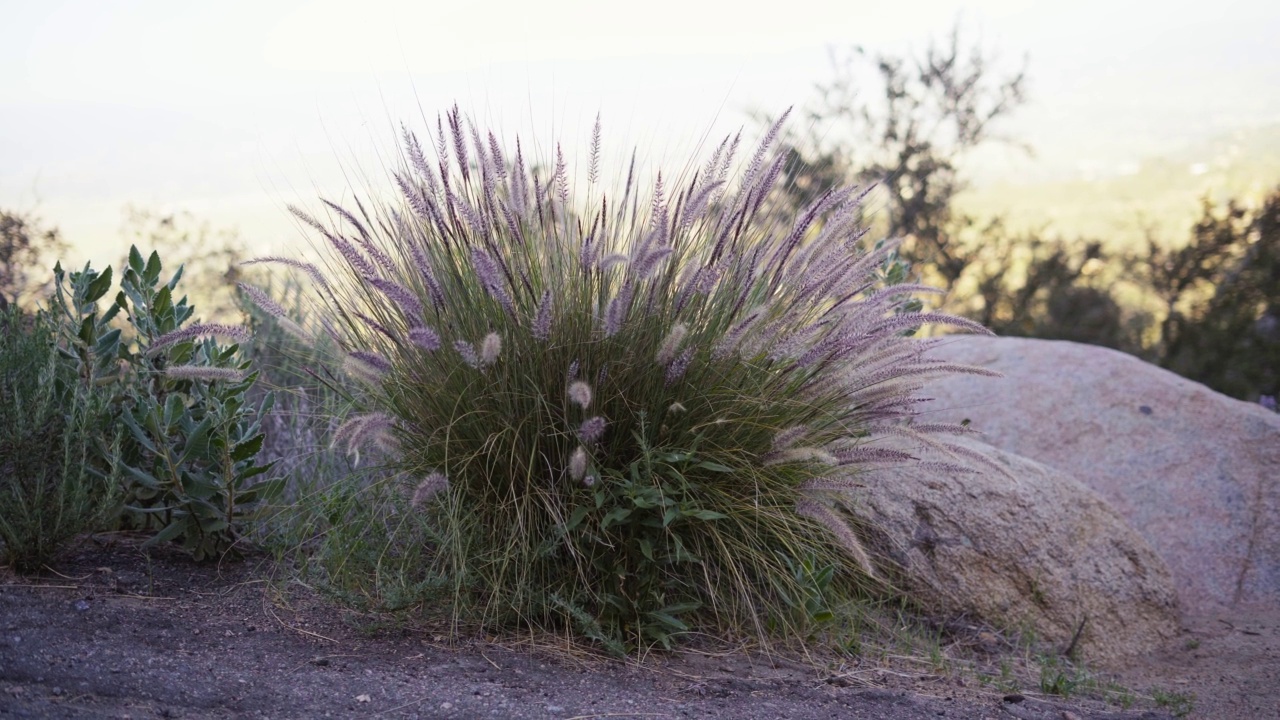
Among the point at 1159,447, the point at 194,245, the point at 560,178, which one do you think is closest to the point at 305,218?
the point at 560,178

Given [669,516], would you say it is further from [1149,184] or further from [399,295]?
[1149,184]

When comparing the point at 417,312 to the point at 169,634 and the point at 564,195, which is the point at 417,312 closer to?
the point at 564,195

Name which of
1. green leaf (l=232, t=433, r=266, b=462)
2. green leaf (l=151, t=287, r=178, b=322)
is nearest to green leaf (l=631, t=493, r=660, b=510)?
green leaf (l=232, t=433, r=266, b=462)

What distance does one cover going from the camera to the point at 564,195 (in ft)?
9.59

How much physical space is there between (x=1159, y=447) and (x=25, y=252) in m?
6.06

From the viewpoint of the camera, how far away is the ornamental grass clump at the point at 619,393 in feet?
8.91

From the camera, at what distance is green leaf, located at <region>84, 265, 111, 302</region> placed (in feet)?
9.91

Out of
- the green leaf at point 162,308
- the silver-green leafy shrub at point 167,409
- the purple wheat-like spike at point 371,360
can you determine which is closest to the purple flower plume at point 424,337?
the purple wheat-like spike at point 371,360

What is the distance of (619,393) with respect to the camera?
8.99ft

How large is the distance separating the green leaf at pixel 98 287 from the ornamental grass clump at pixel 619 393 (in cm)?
66

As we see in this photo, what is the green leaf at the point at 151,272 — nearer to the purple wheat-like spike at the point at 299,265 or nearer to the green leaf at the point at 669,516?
the purple wheat-like spike at the point at 299,265

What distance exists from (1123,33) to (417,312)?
1311 inches

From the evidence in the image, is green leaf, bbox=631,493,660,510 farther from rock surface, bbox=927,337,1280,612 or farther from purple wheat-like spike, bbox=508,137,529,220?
rock surface, bbox=927,337,1280,612

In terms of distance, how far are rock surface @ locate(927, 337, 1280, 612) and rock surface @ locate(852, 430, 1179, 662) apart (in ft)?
1.65
